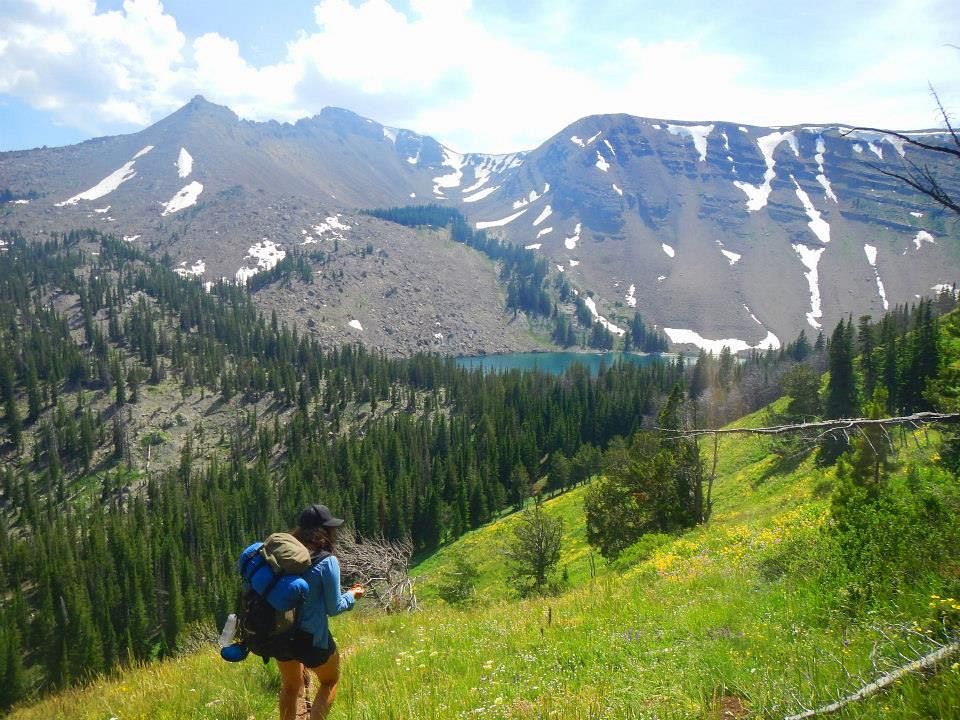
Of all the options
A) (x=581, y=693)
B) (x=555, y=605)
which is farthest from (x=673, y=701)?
(x=555, y=605)

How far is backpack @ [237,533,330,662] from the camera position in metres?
5.83

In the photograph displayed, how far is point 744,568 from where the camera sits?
11805 millimetres

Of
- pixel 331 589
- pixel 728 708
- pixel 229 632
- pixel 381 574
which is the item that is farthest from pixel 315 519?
pixel 381 574

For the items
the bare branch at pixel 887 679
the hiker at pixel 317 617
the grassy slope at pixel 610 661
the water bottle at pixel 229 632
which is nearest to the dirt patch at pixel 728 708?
the grassy slope at pixel 610 661

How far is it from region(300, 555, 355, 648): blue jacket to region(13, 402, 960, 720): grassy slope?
1.48 m

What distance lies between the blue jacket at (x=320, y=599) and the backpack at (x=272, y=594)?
0.12m

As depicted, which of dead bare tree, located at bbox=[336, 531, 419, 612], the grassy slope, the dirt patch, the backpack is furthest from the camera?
dead bare tree, located at bbox=[336, 531, 419, 612]

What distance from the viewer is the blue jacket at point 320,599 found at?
6137 mm

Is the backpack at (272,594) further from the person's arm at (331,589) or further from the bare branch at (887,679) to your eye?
the bare branch at (887,679)

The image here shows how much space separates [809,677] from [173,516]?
93.8 m

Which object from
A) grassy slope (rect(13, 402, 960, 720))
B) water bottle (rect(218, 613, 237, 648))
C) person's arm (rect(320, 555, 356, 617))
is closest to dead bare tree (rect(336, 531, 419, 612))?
grassy slope (rect(13, 402, 960, 720))

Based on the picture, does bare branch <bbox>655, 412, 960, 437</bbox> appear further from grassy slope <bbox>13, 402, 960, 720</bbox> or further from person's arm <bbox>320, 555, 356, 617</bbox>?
person's arm <bbox>320, 555, 356, 617</bbox>

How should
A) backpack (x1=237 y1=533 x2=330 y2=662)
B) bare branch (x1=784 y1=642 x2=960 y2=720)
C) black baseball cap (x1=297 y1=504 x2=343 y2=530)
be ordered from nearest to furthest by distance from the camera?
bare branch (x1=784 y1=642 x2=960 y2=720), backpack (x1=237 y1=533 x2=330 y2=662), black baseball cap (x1=297 y1=504 x2=343 y2=530)

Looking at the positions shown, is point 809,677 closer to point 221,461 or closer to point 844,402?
point 844,402
